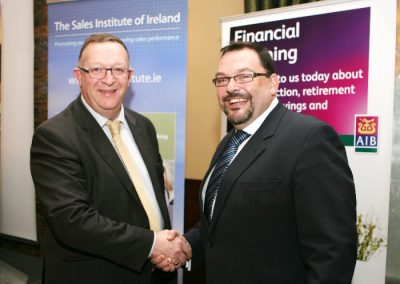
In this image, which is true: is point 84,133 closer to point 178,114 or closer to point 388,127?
point 178,114

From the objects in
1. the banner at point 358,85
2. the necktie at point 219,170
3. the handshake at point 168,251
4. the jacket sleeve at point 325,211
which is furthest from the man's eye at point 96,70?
the banner at point 358,85

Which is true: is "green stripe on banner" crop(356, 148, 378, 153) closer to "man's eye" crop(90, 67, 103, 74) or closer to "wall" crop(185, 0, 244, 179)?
"man's eye" crop(90, 67, 103, 74)

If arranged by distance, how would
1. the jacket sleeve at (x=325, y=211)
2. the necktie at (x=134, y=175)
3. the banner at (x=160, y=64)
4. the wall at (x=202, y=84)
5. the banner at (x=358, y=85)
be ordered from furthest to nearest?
1. the wall at (x=202, y=84)
2. the banner at (x=160, y=64)
3. the banner at (x=358, y=85)
4. the necktie at (x=134, y=175)
5. the jacket sleeve at (x=325, y=211)

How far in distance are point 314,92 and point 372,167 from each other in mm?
670

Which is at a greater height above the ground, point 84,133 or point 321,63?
point 321,63

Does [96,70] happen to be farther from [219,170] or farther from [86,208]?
[219,170]

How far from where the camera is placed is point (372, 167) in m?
2.54

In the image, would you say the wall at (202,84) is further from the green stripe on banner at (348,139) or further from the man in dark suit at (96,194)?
the man in dark suit at (96,194)

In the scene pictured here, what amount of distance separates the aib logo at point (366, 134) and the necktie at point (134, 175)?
148 centimetres

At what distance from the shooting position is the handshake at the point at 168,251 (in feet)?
6.36

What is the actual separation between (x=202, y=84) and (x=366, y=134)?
2405 millimetres

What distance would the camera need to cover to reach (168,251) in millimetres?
1970

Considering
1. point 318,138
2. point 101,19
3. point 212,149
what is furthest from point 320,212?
point 212,149

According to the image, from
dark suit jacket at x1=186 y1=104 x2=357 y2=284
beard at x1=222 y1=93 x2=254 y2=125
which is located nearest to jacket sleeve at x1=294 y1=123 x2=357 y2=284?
dark suit jacket at x1=186 y1=104 x2=357 y2=284
